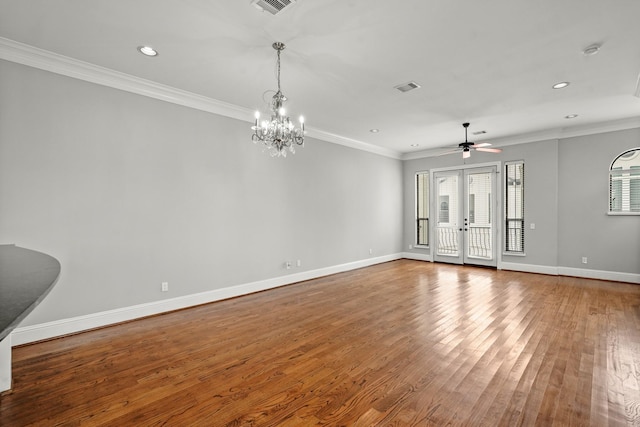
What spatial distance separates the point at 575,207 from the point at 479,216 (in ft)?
6.11

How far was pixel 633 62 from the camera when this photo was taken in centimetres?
354

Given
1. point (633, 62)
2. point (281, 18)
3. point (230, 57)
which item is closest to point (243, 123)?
point (230, 57)

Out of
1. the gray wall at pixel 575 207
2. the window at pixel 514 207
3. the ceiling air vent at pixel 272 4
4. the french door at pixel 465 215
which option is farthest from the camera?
the french door at pixel 465 215

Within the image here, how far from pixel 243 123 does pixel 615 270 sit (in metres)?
7.60

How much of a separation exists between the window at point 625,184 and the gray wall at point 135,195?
19.5ft

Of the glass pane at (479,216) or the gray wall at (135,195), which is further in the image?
the glass pane at (479,216)

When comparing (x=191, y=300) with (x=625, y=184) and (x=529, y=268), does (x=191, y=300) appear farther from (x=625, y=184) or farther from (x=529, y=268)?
(x=625, y=184)

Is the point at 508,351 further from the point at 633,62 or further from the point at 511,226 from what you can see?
the point at 511,226

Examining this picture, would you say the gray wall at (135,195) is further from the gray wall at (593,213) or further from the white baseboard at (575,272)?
the gray wall at (593,213)

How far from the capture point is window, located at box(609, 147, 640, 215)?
5.70 m

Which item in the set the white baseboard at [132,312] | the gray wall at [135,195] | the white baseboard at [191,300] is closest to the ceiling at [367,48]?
the gray wall at [135,195]

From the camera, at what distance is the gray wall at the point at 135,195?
3.26 metres

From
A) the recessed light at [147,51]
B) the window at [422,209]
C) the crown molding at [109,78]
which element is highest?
the recessed light at [147,51]

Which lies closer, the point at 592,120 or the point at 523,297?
the point at 523,297
